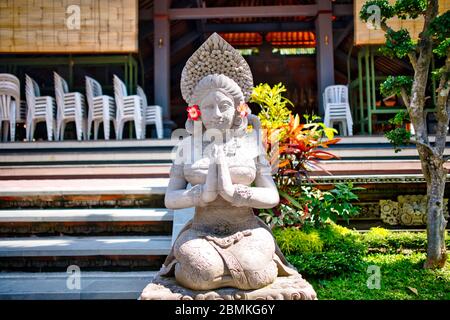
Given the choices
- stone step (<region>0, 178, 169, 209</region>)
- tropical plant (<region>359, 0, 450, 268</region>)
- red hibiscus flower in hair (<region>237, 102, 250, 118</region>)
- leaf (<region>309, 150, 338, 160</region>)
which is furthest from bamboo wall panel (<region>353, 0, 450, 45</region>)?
red hibiscus flower in hair (<region>237, 102, 250, 118</region>)

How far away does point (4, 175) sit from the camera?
5.33 m

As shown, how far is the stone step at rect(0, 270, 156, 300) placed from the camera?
279 centimetres

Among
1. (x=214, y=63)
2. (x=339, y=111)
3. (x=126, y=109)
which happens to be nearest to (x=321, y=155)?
(x=214, y=63)

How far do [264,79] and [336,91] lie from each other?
5.31m

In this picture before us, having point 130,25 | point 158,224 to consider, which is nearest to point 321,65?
point 130,25

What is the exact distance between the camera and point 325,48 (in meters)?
7.78

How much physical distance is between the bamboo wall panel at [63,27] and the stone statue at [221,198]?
17.8 feet

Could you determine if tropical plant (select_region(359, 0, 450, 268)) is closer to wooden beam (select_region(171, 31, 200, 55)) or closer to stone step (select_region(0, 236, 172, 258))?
stone step (select_region(0, 236, 172, 258))

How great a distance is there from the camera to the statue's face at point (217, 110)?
7.82ft

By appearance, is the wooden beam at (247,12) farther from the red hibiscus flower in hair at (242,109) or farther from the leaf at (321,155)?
the red hibiscus flower in hair at (242,109)

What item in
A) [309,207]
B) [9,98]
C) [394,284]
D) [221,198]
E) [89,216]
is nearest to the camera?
[221,198]

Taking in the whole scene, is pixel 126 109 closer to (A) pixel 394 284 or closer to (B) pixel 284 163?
(B) pixel 284 163

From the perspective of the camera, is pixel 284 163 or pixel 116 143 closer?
pixel 284 163

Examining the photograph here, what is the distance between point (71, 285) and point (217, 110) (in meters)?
1.69
